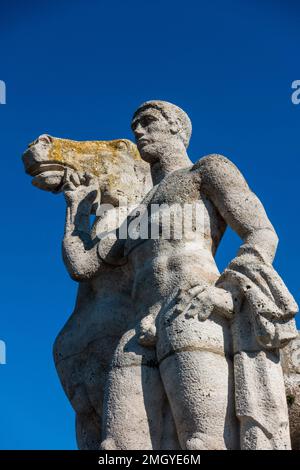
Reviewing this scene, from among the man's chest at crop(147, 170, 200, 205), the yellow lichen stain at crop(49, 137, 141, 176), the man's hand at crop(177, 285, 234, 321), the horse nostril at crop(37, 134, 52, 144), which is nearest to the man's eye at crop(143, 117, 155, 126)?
the man's chest at crop(147, 170, 200, 205)

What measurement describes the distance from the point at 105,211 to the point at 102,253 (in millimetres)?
1019

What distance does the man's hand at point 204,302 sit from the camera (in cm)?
764

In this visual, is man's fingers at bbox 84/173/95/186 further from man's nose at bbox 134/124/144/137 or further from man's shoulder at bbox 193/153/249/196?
man's shoulder at bbox 193/153/249/196

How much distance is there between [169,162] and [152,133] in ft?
1.11

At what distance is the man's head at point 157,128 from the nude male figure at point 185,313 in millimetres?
19

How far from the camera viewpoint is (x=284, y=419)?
288 inches

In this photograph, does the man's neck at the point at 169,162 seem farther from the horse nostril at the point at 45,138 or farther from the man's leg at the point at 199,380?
the man's leg at the point at 199,380

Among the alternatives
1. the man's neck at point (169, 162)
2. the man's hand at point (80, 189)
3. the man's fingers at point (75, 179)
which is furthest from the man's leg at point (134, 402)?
the man's fingers at point (75, 179)

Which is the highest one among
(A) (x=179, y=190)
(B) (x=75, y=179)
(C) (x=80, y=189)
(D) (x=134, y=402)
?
(B) (x=75, y=179)

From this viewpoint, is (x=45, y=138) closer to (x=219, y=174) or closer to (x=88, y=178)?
(x=88, y=178)

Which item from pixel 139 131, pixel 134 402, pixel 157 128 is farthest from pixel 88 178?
pixel 134 402

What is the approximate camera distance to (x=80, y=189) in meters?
9.89

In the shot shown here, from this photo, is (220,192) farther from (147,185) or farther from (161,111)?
(147,185)
